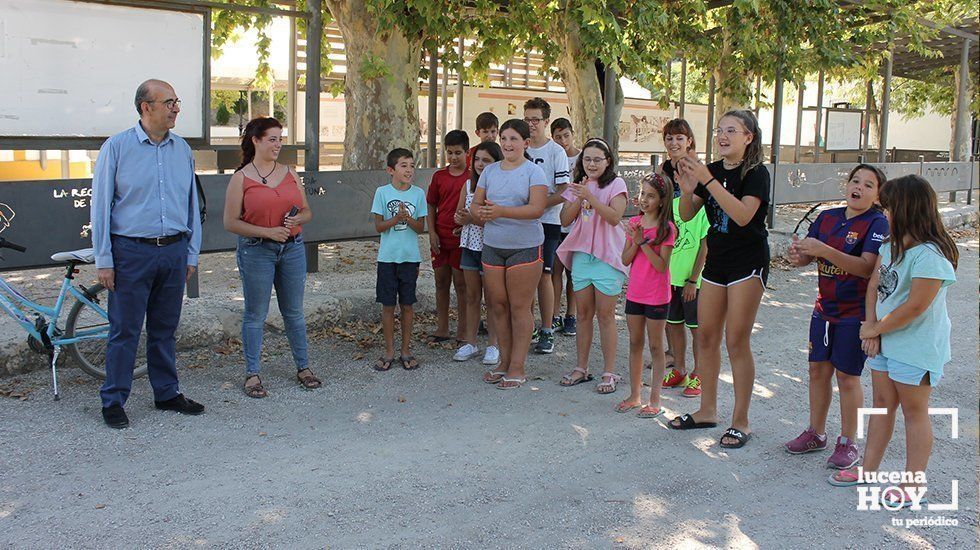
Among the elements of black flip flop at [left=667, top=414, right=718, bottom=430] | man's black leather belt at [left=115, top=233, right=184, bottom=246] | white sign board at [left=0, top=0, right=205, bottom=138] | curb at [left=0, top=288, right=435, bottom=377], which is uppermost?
white sign board at [left=0, top=0, right=205, bottom=138]

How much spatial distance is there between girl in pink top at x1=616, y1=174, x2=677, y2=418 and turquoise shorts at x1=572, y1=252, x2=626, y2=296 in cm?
24

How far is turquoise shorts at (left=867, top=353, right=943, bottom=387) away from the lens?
4188 millimetres

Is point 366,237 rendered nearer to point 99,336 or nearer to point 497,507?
point 99,336

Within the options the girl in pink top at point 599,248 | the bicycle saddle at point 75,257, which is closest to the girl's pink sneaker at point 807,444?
the girl in pink top at point 599,248

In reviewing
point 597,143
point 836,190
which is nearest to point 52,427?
point 597,143

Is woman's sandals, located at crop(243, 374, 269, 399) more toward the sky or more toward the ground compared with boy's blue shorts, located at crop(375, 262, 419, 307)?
more toward the ground

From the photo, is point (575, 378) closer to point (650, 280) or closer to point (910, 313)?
point (650, 280)

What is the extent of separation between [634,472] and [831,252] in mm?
1538

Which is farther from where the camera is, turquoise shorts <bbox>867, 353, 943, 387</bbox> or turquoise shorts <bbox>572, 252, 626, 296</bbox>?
turquoise shorts <bbox>572, 252, 626, 296</bbox>

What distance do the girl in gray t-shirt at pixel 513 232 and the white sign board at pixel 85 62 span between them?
3061 millimetres

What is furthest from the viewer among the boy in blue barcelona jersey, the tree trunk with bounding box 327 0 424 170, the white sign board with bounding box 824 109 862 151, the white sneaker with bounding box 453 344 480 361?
the white sign board with bounding box 824 109 862 151

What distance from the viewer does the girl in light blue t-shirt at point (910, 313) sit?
4133mm

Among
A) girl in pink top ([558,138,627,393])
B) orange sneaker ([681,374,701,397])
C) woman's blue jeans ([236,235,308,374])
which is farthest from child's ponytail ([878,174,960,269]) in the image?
woman's blue jeans ([236,235,308,374])

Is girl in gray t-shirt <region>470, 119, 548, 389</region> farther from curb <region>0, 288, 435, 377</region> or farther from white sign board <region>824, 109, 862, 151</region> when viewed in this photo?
white sign board <region>824, 109, 862, 151</region>
